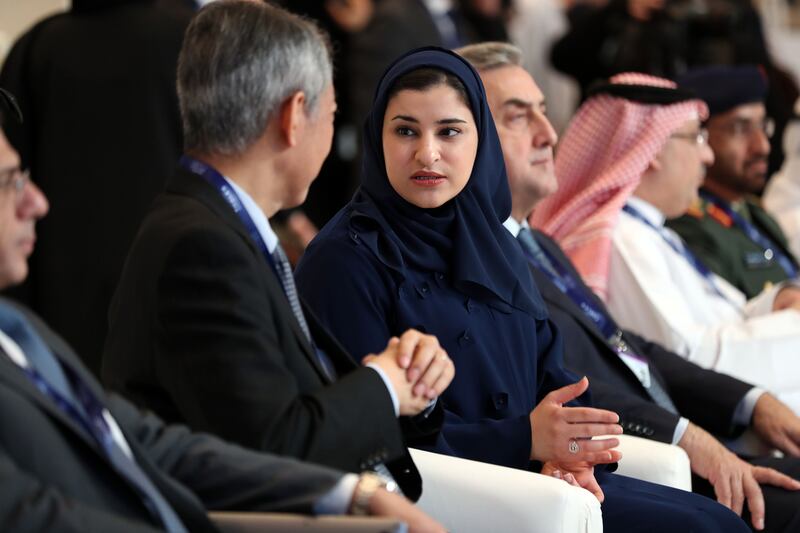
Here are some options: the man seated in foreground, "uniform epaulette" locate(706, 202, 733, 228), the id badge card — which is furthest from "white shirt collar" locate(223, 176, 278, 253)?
"uniform epaulette" locate(706, 202, 733, 228)

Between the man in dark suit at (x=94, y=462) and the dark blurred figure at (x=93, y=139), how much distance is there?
2609 mm

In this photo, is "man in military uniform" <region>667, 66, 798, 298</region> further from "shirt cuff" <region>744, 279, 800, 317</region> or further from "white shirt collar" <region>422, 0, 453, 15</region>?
"white shirt collar" <region>422, 0, 453, 15</region>

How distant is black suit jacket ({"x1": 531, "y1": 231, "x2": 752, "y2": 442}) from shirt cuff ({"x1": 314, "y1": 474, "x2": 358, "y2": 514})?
61.4 inches

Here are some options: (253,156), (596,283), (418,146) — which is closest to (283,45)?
(253,156)

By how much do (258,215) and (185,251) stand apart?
0.86 feet

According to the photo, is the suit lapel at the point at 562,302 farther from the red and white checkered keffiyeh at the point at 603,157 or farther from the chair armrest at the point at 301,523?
the chair armrest at the point at 301,523

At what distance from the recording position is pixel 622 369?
400cm

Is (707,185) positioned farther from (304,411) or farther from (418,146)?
(304,411)

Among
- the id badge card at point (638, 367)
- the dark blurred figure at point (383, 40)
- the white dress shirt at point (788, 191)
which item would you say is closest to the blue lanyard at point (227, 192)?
the id badge card at point (638, 367)

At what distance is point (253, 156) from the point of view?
8.95ft

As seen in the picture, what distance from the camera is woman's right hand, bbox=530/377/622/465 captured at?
3.07m

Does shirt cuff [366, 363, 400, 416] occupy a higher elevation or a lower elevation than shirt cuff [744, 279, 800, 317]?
higher

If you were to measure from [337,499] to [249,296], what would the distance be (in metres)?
0.43

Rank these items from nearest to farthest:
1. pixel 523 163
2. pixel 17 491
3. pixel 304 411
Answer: pixel 17 491, pixel 304 411, pixel 523 163
